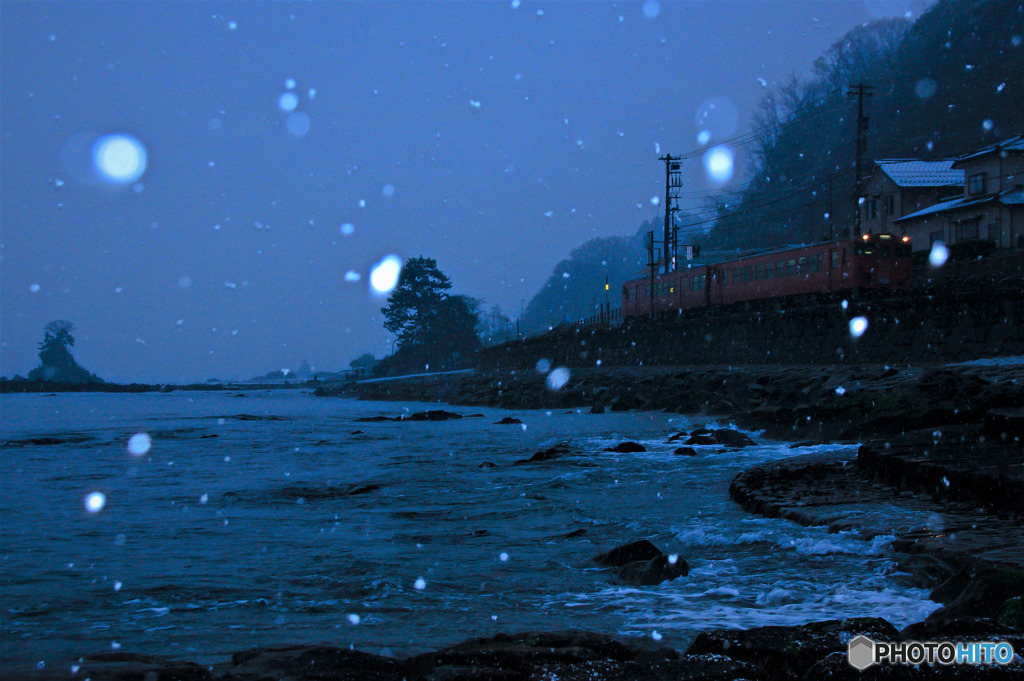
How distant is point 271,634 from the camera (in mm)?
4289

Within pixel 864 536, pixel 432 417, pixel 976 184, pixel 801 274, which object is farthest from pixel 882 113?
pixel 864 536

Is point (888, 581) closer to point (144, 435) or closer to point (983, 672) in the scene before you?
point (983, 672)

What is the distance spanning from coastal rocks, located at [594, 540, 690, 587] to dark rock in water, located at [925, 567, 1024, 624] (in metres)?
1.83

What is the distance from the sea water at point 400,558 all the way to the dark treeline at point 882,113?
39723 millimetres

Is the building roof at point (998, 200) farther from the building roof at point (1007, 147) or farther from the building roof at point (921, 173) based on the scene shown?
the building roof at point (921, 173)

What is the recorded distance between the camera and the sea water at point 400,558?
436 centimetres

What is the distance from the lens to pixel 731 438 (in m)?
13.4

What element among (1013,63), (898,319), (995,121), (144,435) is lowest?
(144,435)

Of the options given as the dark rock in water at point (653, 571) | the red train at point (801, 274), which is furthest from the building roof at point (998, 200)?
the dark rock in water at point (653, 571)

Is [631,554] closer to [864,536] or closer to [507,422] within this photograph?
[864,536]

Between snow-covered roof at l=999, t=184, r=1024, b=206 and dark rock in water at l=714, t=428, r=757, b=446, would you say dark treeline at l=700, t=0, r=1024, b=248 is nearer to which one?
snow-covered roof at l=999, t=184, r=1024, b=206

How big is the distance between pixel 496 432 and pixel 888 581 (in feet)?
52.9

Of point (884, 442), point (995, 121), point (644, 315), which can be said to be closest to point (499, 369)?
point (644, 315)

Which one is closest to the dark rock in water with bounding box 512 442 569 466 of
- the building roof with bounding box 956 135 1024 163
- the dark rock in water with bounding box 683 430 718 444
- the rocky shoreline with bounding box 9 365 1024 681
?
the dark rock in water with bounding box 683 430 718 444
